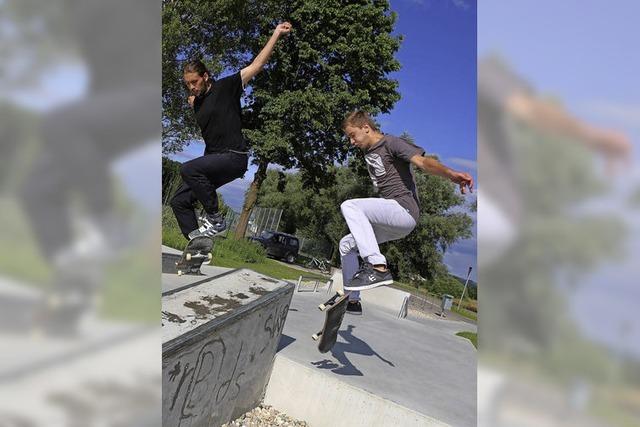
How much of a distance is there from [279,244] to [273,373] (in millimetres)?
20901

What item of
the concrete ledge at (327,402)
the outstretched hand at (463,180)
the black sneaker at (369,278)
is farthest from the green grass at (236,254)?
the outstretched hand at (463,180)

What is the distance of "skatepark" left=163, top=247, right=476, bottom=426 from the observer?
428cm

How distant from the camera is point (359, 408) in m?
5.30

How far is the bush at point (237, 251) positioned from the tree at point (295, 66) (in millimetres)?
718

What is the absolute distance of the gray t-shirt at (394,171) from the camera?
12.8 ft

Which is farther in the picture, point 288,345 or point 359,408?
point 288,345
